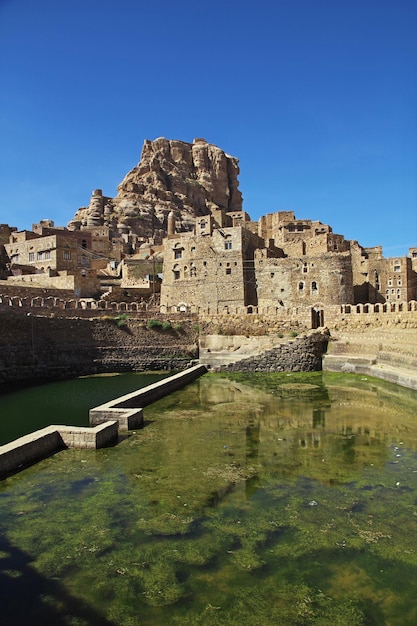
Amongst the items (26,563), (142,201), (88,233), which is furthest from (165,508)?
(142,201)

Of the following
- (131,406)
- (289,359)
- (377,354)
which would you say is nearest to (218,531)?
(131,406)

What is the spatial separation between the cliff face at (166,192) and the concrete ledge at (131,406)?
1650 inches

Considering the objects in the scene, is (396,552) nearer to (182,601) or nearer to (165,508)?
(182,601)

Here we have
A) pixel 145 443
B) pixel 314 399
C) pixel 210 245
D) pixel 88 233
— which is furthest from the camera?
pixel 88 233

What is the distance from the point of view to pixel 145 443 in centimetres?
1087

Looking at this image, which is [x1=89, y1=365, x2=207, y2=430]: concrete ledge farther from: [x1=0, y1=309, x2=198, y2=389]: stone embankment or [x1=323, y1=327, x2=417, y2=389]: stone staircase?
[x1=323, y1=327, x2=417, y2=389]: stone staircase

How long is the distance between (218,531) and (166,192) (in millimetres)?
67433

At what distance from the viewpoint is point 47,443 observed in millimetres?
9984

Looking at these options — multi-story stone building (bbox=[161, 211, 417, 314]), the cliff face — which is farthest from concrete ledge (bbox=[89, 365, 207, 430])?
the cliff face

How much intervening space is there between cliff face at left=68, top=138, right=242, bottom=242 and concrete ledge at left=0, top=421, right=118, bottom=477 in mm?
48831

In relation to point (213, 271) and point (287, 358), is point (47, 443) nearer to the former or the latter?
point (287, 358)

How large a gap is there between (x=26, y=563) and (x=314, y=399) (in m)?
12.6

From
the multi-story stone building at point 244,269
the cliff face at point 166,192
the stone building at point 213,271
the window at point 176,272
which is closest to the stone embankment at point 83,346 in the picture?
the multi-story stone building at point 244,269

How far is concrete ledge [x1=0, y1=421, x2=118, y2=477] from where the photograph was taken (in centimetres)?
880
